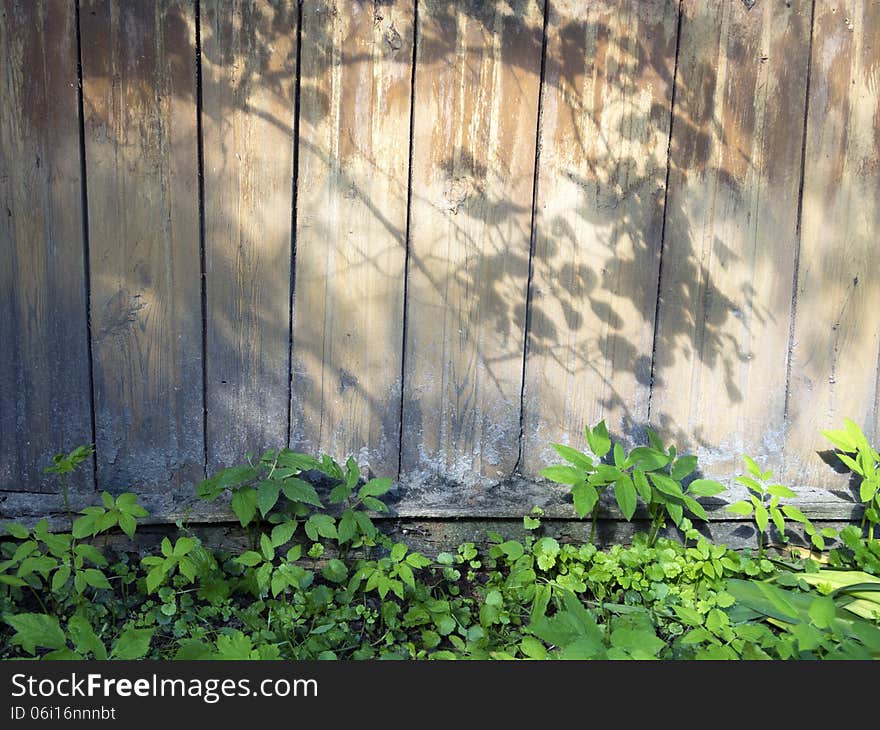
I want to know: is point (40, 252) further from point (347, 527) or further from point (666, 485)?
point (666, 485)

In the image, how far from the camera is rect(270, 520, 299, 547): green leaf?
243 cm

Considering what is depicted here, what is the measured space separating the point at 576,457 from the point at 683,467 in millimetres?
336

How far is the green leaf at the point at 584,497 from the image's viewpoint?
2.43 metres

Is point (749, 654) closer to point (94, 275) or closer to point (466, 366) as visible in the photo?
point (466, 366)

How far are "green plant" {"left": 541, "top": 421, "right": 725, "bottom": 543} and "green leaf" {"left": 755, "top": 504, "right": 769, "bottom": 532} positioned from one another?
0.39 ft

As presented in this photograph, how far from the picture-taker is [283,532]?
2451mm

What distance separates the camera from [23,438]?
2.50 meters

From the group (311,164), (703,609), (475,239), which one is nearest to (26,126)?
(311,164)

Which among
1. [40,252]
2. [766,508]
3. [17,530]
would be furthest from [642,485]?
[40,252]

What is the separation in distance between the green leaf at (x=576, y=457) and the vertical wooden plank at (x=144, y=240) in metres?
0.97

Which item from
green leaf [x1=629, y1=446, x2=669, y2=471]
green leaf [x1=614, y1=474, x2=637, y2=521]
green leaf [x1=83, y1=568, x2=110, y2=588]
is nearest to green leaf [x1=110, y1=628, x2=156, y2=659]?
green leaf [x1=83, y1=568, x2=110, y2=588]

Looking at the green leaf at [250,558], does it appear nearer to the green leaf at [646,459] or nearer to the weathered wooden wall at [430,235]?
the weathered wooden wall at [430,235]

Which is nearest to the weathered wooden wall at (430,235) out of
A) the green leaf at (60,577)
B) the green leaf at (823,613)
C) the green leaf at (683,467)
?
the green leaf at (683,467)

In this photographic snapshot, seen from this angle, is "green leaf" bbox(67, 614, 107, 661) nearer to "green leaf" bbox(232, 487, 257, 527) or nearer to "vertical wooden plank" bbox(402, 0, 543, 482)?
"green leaf" bbox(232, 487, 257, 527)
